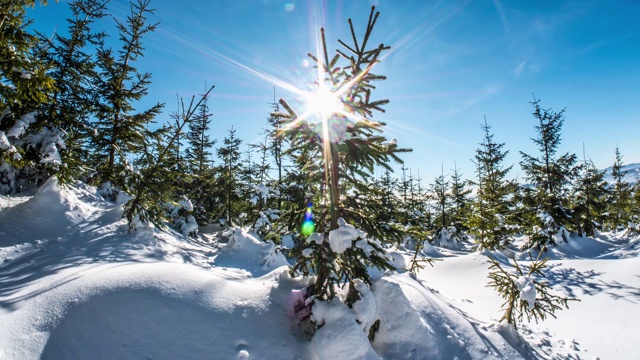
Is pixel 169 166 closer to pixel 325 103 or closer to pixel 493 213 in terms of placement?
pixel 325 103

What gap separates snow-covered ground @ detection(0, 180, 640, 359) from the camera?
11.4ft

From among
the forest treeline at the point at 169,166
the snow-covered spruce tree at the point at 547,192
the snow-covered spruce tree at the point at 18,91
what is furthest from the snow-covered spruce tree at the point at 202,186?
the snow-covered spruce tree at the point at 547,192

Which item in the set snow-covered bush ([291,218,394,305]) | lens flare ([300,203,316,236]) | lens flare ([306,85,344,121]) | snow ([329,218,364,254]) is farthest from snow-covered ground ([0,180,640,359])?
lens flare ([306,85,344,121])

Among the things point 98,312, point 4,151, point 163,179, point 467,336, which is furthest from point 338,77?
point 4,151

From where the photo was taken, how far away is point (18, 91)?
24.4 ft

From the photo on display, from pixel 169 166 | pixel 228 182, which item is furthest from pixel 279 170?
pixel 169 166

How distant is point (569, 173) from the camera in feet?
64.5

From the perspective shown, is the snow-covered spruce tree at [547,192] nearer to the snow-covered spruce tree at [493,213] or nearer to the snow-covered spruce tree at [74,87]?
the snow-covered spruce tree at [493,213]

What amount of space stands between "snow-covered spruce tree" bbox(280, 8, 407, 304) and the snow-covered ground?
64 centimetres

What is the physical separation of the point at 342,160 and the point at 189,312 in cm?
380

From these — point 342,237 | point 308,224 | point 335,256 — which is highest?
point 308,224

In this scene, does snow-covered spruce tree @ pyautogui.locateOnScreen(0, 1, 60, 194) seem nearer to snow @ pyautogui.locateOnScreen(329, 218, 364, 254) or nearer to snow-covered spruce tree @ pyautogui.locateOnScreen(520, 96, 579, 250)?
snow @ pyautogui.locateOnScreen(329, 218, 364, 254)

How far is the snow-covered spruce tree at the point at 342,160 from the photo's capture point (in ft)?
15.4

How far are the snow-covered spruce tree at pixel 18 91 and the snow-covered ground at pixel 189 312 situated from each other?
1.32 metres
